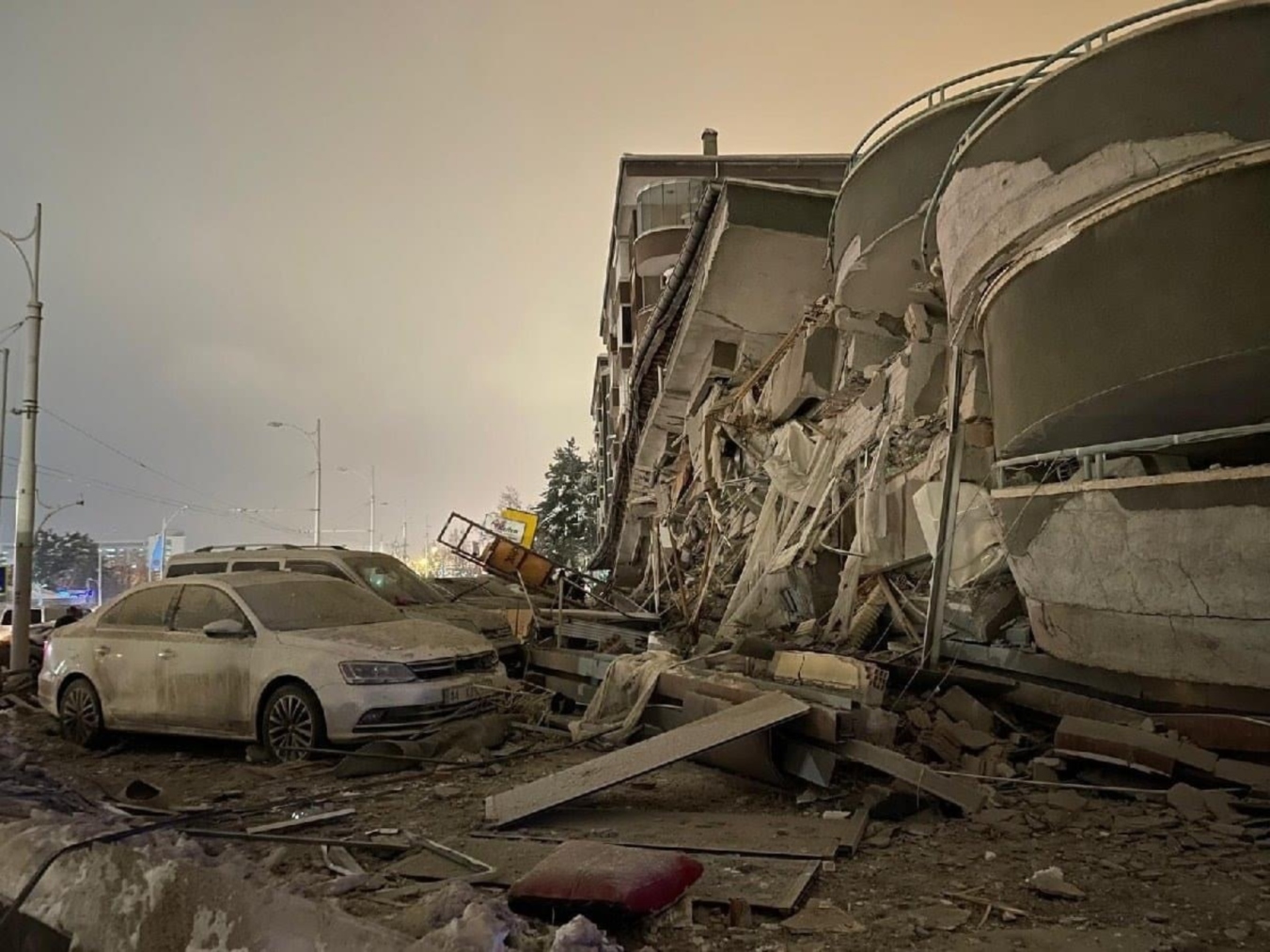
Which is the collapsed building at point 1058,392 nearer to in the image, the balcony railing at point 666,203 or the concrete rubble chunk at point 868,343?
the concrete rubble chunk at point 868,343

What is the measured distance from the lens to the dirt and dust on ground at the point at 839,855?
3.81 metres

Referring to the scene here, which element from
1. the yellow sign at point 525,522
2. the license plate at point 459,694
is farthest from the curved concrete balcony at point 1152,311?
the yellow sign at point 525,522

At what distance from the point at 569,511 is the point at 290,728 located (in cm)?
4888

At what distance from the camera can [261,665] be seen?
812 centimetres

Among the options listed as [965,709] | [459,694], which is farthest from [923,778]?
[459,694]

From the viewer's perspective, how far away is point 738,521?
49.3ft

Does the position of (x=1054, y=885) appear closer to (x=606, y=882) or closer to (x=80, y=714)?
(x=606, y=882)

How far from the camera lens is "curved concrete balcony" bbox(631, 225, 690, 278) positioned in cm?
3366

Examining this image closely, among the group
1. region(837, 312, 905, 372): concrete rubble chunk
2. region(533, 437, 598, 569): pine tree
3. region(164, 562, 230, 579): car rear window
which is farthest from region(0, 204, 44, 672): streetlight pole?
region(533, 437, 598, 569): pine tree

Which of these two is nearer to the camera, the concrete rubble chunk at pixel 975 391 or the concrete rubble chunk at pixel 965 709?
the concrete rubble chunk at pixel 965 709

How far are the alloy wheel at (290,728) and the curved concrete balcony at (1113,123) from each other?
6590 mm

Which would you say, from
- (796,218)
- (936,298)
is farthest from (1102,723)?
(796,218)

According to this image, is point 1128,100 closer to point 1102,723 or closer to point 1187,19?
point 1187,19

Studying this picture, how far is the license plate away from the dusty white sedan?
0.01 m
